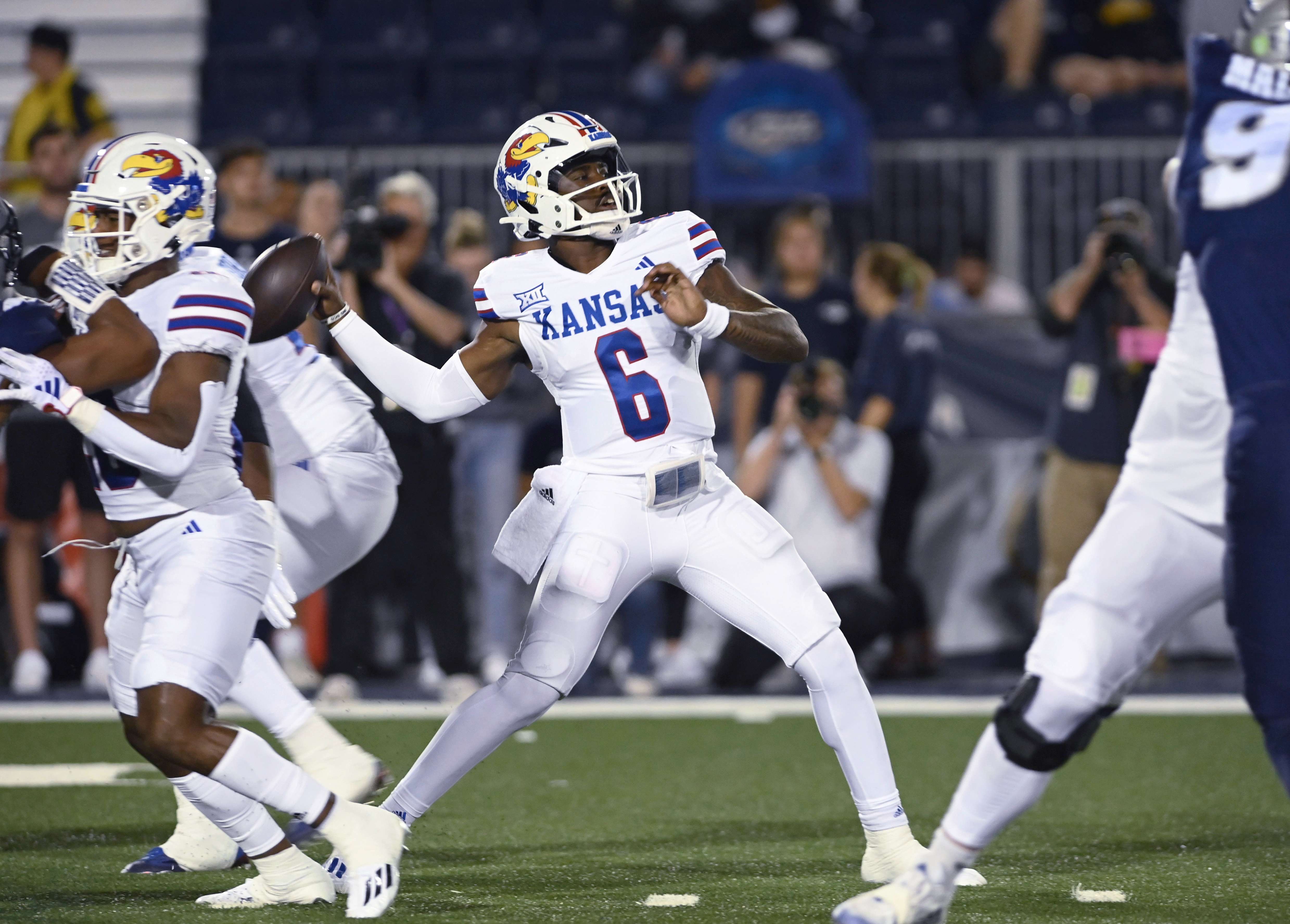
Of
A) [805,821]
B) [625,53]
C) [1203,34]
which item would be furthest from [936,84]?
[1203,34]

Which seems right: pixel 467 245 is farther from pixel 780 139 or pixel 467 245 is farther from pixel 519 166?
pixel 519 166

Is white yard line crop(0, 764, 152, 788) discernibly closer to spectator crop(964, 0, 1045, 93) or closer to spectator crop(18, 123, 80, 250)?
spectator crop(18, 123, 80, 250)

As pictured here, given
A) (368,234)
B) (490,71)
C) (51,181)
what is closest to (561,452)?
(368,234)

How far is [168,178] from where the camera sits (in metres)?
3.88

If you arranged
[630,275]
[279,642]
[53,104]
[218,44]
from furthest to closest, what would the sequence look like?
[218,44] → [53,104] → [279,642] → [630,275]

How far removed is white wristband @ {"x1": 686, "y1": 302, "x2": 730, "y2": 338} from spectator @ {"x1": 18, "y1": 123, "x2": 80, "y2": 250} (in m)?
4.57

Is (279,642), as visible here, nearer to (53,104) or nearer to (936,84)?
(53,104)

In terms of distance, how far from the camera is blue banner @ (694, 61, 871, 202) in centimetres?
988

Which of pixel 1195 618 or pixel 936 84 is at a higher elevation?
pixel 936 84

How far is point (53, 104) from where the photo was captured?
31.5 feet

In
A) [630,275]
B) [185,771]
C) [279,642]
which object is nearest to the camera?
[185,771]

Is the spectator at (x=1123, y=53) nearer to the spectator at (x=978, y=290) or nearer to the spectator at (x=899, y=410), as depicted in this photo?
the spectator at (x=978, y=290)

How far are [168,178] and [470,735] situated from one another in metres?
1.36

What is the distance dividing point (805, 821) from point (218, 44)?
886 centimetres
